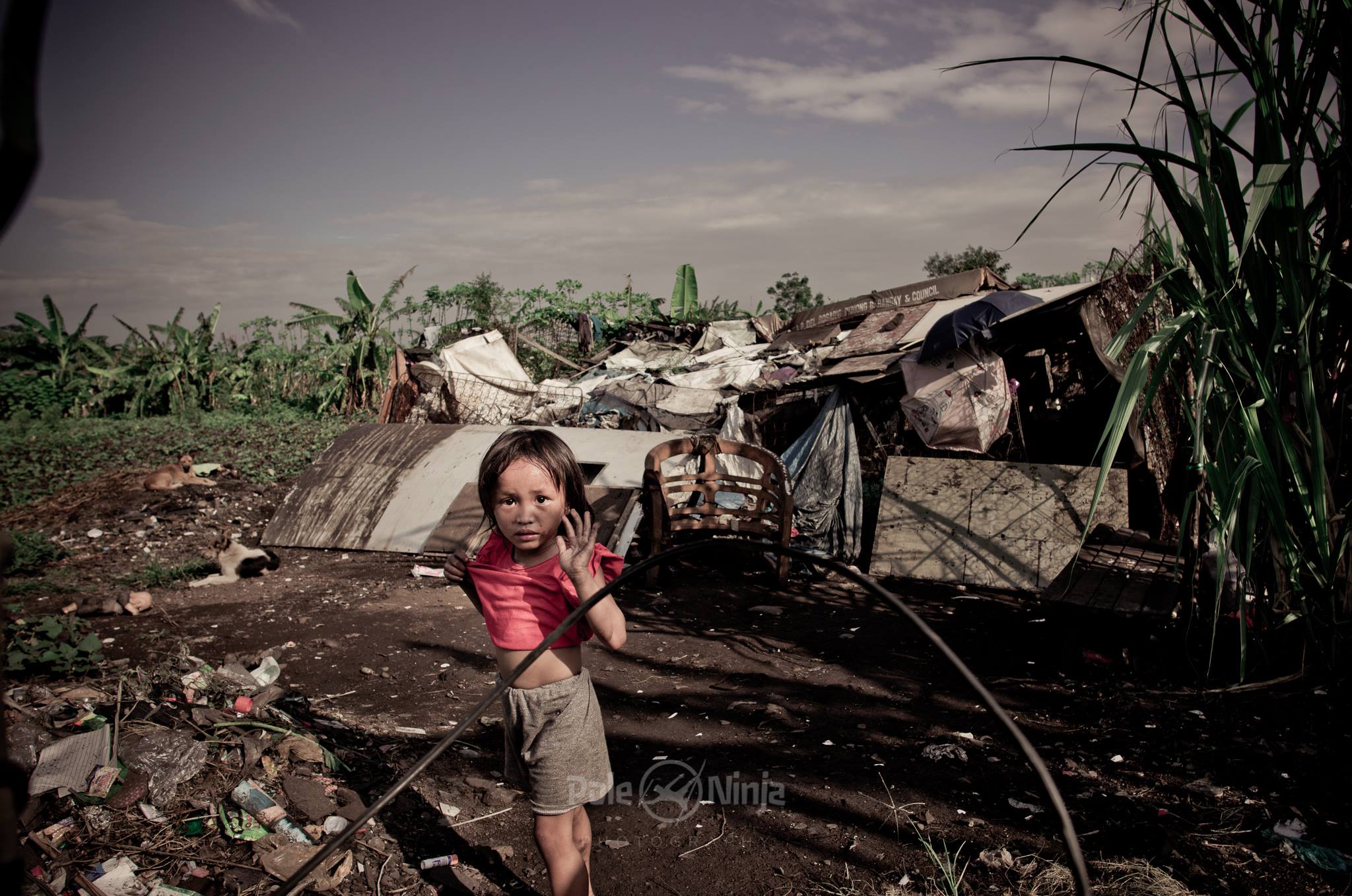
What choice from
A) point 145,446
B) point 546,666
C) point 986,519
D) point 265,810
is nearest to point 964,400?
point 986,519

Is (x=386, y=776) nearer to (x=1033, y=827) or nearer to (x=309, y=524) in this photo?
(x=1033, y=827)

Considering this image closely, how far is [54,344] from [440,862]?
16796mm

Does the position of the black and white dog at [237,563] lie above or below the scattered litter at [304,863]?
below

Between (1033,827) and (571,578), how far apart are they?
197cm

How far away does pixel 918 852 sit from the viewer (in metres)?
2.59

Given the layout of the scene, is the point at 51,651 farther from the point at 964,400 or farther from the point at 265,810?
the point at 964,400

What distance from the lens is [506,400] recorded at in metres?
10.8

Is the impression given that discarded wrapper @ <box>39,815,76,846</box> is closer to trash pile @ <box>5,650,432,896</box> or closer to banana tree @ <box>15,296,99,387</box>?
trash pile @ <box>5,650,432,896</box>

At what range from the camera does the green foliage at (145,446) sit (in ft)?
28.7

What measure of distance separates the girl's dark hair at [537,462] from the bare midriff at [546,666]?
37 cm

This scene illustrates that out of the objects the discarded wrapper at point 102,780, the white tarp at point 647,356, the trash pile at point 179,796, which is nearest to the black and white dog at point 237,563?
the trash pile at point 179,796

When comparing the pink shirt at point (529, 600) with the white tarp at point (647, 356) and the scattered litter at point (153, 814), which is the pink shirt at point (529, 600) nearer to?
the scattered litter at point (153, 814)

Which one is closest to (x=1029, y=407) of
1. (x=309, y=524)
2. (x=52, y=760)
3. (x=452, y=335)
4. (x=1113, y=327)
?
(x=1113, y=327)

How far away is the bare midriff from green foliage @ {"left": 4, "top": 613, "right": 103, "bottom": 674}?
2.63 metres
